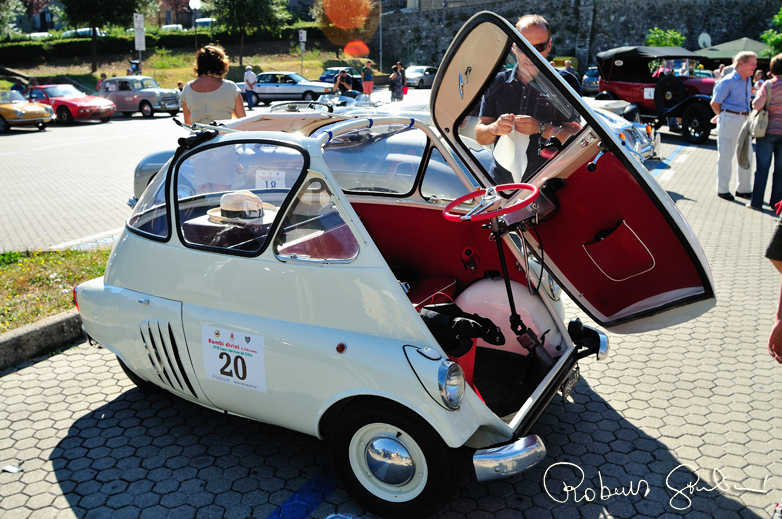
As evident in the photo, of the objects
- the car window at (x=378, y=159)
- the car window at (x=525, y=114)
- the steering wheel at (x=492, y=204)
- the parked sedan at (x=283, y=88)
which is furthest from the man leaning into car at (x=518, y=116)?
the parked sedan at (x=283, y=88)

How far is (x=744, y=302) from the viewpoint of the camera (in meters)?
5.52

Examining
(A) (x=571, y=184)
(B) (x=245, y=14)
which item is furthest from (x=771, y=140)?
(B) (x=245, y=14)

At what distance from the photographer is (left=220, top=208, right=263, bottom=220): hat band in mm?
3086

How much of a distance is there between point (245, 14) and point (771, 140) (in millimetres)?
41423

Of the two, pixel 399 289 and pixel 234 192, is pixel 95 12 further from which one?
pixel 399 289

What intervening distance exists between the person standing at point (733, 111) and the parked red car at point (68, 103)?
20.2 meters

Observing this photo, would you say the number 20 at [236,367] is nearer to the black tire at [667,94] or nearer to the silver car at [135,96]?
Answer: the black tire at [667,94]

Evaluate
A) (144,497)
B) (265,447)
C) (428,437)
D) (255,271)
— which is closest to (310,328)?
(255,271)

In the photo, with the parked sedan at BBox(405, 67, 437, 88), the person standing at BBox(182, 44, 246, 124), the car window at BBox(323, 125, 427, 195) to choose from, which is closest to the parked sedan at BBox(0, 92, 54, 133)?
the person standing at BBox(182, 44, 246, 124)

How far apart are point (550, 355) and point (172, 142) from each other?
47.5 ft

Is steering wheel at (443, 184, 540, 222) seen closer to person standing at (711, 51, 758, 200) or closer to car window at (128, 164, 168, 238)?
car window at (128, 164, 168, 238)

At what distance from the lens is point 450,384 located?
2.53 metres

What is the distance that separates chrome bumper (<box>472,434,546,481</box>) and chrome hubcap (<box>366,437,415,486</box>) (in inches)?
13.1

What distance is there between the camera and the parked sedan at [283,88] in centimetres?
2892
